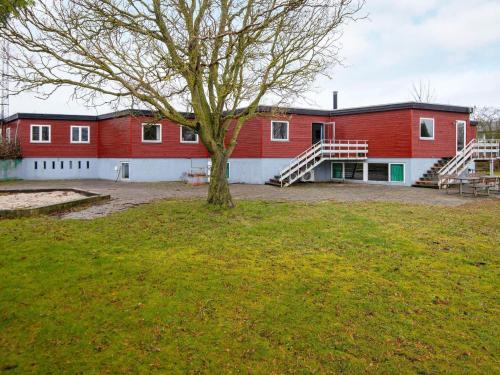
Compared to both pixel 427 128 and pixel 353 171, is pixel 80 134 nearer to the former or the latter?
pixel 353 171

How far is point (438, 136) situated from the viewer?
24.3 meters

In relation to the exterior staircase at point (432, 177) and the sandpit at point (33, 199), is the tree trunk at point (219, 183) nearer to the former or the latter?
the sandpit at point (33, 199)

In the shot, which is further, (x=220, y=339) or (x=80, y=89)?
(x=80, y=89)

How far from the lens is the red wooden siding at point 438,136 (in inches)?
919

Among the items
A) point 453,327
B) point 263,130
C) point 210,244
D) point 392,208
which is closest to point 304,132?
point 263,130

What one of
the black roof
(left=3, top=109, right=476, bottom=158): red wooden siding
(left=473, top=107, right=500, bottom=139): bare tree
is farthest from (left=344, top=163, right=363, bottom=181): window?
(left=473, top=107, right=500, bottom=139): bare tree

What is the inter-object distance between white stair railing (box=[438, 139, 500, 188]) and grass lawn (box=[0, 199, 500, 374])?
1315 cm

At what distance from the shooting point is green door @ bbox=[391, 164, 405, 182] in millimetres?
23609

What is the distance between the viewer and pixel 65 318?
5191 millimetres

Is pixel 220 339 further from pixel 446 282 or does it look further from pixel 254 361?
pixel 446 282

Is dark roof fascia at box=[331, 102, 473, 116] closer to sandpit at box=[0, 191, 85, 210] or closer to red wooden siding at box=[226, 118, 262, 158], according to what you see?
red wooden siding at box=[226, 118, 262, 158]

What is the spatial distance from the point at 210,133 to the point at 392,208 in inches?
243

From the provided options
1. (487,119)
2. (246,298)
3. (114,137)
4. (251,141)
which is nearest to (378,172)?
(251,141)

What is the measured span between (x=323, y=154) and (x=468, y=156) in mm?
7653
